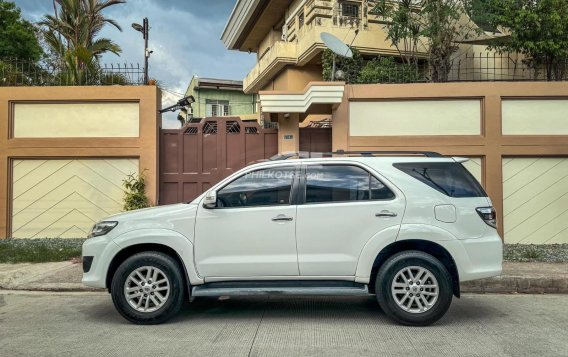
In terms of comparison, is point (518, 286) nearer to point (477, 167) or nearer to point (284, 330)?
point (477, 167)

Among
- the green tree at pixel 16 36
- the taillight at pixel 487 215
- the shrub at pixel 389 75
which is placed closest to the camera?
the taillight at pixel 487 215

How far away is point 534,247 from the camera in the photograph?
10.1 metres

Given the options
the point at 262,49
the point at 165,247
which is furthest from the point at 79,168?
the point at 262,49

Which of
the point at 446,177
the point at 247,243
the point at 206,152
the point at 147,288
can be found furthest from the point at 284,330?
the point at 206,152

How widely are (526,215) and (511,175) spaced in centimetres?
89

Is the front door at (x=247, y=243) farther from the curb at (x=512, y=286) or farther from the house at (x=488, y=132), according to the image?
the house at (x=488, y=132)

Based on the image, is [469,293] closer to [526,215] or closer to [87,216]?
[526,215]

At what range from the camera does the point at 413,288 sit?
5.52 meters

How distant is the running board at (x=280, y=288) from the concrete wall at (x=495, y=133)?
519 centimetres

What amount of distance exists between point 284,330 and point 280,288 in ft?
1.49

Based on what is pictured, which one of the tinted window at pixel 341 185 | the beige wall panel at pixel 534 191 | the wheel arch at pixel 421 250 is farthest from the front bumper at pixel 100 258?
the beige wall panel at pixel 534 191

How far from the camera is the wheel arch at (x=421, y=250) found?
18.4 feet

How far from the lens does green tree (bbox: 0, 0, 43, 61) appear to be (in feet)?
91.2

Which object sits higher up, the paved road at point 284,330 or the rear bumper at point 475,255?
the rear bumper at point 475,255
